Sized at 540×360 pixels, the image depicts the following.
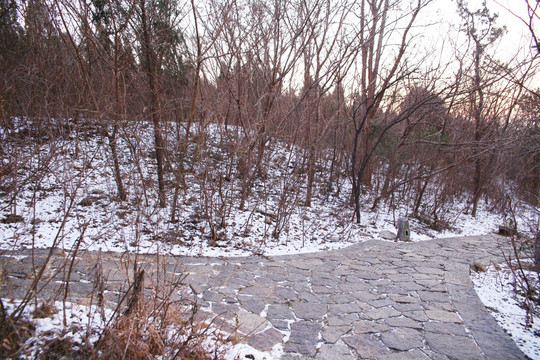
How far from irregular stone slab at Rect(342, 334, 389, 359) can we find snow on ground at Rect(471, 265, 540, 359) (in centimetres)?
125

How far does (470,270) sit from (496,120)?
321 inches

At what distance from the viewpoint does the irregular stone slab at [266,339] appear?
2809 mm

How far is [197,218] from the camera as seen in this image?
21.3 feet

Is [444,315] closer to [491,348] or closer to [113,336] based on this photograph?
[491,348]

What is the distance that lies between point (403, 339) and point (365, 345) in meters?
0.40

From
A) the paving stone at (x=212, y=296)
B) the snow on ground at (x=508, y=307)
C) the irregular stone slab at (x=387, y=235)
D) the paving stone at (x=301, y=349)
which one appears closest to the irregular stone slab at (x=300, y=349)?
the paving stone at (x=301, y=349)

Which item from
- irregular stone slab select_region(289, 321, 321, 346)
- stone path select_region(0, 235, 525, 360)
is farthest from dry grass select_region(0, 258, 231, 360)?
irregular stone slab select_region(289, 321, 321, 346)

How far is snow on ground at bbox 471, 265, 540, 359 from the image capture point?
3.04 metres

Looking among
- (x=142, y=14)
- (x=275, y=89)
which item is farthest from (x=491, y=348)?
(x=142, y=14)

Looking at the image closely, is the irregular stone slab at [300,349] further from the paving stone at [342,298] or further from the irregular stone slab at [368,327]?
the paving stone at [342,298]

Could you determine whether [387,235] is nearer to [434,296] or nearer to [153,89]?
[434,296]

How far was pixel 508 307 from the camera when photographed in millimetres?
3711

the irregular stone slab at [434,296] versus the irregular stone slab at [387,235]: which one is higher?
the irregular stone slab at [434,296]

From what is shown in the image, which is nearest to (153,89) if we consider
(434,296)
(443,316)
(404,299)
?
(404,299)
